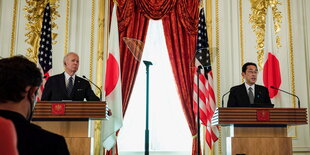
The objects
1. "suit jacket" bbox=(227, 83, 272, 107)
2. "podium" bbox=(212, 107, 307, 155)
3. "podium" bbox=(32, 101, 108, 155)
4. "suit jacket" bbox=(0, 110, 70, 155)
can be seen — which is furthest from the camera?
"suit jacket" bbox=(227, 83, 272, 107)

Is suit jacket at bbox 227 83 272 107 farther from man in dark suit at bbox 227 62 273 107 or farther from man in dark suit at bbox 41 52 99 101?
man in dark suit at bbox 41 52 99 101

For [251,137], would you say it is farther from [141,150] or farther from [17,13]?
[17,13]

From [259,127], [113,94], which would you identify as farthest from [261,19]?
[113,94]

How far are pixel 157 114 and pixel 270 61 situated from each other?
2.23 meters

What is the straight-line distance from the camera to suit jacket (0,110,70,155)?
51.8 inches

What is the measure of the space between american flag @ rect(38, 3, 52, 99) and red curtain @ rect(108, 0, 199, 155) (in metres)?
1.28

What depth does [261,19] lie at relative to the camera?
7.53 metres

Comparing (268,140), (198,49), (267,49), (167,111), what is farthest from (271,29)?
(268,140)

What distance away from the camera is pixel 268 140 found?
4.94 m

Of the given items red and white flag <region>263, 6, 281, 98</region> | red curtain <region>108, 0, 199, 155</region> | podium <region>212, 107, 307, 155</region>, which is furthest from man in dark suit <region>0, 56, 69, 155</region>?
red and white flag <region>263, 6, 281, 98</region>

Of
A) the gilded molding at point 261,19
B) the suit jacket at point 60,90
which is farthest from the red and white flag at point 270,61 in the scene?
the suit jacket at point 60,90

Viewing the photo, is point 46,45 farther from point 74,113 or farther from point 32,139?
point 32,139

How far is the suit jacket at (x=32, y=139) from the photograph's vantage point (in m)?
1.32

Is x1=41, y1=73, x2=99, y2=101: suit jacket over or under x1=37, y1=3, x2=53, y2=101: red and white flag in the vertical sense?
under
